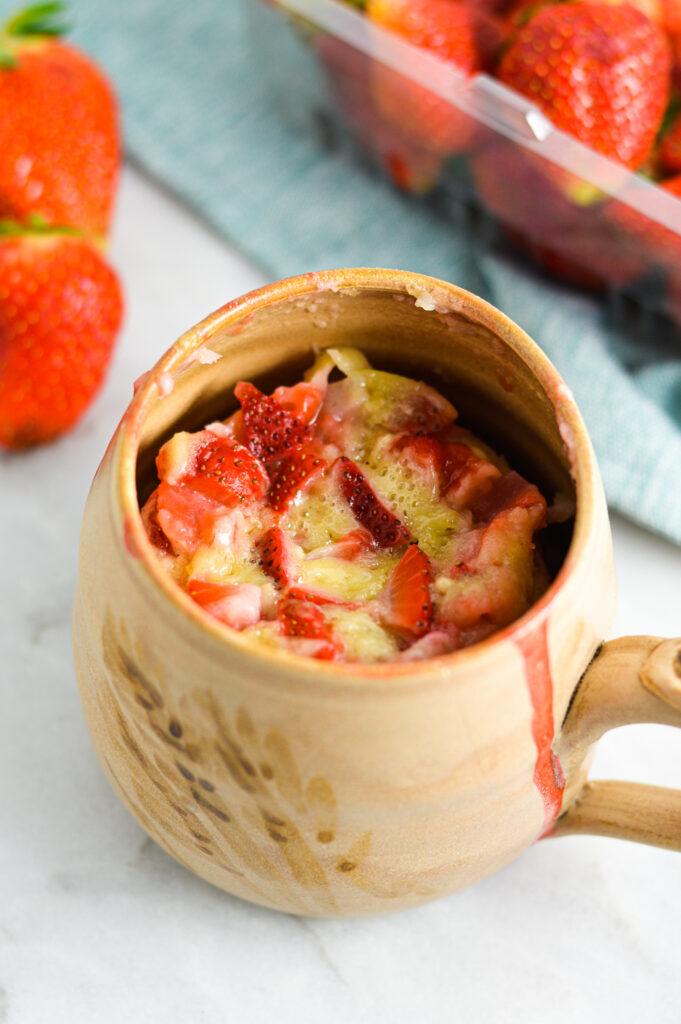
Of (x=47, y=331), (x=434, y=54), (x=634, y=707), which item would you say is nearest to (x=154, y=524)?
(x=634, y=707)

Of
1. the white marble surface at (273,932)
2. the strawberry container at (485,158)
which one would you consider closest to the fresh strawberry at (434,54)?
the strawberry container at (485,158)

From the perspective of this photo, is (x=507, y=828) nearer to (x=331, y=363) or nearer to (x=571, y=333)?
(x=331, y=363)

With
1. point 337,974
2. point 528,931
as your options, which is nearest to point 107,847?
point 337,974

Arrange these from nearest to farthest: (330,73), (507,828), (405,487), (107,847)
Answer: (507,828) → (405,487) → (107,847) → (330,73)

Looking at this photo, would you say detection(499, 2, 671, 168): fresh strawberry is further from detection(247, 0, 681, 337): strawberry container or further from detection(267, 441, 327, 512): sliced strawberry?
detection(267, 441, 327, 512): sliced strawberry

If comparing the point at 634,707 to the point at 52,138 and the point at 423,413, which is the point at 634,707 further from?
the point at 52,138

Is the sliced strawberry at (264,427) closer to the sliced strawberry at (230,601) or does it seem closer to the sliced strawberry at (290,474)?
the sliced strawberry at (290,474)

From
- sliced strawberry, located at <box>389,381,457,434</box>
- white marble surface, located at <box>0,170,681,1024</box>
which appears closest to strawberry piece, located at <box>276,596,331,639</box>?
sliced strawberry, located at <box>389,381,457,434</box>
